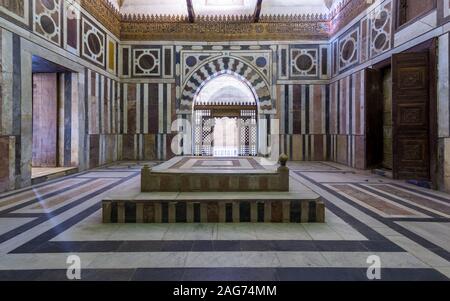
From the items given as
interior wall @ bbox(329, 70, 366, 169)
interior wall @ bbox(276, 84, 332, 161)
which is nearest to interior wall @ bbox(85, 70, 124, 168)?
interior wall @ bbox(276, 84, 332, 161)

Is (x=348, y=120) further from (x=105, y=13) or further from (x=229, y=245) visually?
(x=105, y=13)

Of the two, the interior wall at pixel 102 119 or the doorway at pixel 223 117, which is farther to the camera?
the doorway at pixel 223 117

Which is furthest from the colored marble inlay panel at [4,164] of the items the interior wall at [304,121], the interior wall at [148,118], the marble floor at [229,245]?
the interior wall at [304,121]

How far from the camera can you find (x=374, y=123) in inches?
294

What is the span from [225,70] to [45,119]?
5.65m

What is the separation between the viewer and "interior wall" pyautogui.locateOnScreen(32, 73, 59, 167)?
725 centimetres

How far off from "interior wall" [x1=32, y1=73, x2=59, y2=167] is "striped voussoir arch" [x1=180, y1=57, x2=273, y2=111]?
13.1 ft

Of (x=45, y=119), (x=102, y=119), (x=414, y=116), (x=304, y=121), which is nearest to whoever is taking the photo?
(x=414, y=116)

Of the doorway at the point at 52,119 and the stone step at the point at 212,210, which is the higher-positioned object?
the doorway at the point at 52,119

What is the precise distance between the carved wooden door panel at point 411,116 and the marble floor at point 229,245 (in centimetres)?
176

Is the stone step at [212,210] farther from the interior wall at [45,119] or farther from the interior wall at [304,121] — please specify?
the interior wall at [304,121]

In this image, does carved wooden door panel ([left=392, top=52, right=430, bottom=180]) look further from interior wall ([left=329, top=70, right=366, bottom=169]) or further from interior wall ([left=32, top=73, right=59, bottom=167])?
interior wall ([left=32, top=73, right=59, bottom=167])

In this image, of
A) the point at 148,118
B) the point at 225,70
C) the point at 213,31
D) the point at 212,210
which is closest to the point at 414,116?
the point at 212,210

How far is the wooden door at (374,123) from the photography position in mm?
7378
